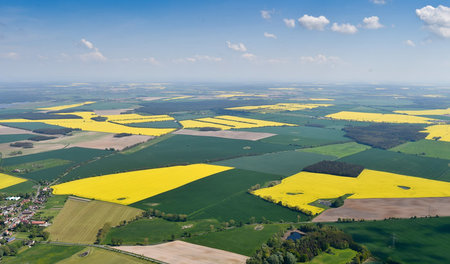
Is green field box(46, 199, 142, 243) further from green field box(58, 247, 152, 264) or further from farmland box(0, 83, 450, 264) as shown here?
green field box(58, 247, 152, 264)

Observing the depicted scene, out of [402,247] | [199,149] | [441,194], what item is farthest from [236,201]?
[199,149]

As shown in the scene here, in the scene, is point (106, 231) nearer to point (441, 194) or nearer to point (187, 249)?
point (187, 249)

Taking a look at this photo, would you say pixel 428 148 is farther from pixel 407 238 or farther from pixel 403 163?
pixel 407 238

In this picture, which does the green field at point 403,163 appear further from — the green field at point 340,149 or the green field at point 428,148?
the green field at point 428,148

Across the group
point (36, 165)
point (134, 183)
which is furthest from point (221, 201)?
point (36, 165)

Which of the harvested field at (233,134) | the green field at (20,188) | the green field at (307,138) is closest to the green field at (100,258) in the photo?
the green field at (20,188)

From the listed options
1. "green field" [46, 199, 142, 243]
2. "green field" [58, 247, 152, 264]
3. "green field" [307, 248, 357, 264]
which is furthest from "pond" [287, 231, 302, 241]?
"green field" [46, 199, 142, 243]
